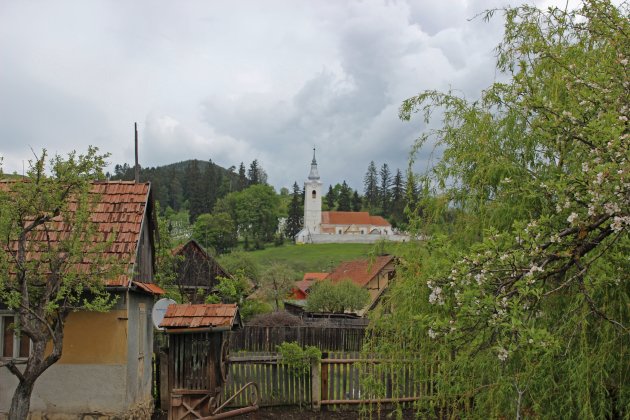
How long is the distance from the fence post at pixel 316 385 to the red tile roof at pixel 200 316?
3.81 meters

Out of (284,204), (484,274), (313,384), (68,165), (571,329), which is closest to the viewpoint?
(484,274)

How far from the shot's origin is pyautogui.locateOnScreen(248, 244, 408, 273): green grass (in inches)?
3628

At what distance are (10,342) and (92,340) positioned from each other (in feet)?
5.16

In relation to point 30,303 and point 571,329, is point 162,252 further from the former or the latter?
point 571,329

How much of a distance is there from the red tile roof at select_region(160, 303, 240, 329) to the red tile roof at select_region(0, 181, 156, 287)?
101cm

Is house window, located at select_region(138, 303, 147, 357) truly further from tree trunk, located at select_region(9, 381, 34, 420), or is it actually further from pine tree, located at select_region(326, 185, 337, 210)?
pine tree, located at select_region(326, 185, 337, 210)

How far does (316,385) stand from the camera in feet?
49.2

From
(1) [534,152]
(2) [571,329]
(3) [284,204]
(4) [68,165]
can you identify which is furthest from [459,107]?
(3) [284,204]

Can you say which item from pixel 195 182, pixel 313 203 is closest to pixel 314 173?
pixel 313 203

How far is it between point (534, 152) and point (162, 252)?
1623 centimetres

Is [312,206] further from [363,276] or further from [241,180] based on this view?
[363,276]

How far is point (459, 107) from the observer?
8930 millimetres

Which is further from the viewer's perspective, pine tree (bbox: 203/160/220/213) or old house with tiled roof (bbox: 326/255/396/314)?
pine tree (bbox: 203/160/220/213)

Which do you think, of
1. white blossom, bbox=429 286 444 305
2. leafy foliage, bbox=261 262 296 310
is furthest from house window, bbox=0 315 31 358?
leafy foliage, bbox=261 262 296 310
